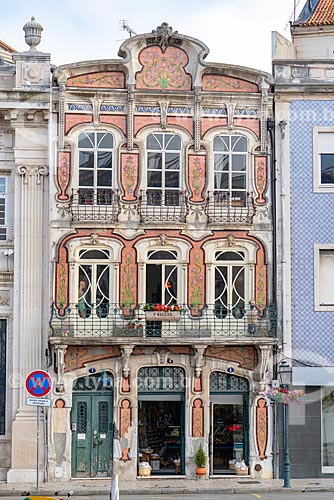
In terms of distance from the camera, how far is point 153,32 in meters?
33.6

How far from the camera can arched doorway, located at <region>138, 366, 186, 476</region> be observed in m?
33.1

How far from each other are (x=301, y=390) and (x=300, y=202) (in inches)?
214

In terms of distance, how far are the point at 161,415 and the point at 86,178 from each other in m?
7.13

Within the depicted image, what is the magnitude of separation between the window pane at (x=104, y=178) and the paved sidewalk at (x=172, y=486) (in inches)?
331

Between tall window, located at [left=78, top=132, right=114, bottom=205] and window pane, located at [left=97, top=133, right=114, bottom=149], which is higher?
window pane, located at [left=97, top=133, right=114, bottom=149]

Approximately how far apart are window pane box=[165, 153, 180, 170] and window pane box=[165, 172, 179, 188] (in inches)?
7.1

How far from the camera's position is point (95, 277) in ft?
109

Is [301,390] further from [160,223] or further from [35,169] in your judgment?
[35,169]

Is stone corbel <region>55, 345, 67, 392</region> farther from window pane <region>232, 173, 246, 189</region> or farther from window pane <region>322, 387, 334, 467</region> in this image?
window pane <region>322, 387, 334, 467</region>

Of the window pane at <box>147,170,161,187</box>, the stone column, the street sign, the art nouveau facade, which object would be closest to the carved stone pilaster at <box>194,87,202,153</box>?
the art nouveau facade

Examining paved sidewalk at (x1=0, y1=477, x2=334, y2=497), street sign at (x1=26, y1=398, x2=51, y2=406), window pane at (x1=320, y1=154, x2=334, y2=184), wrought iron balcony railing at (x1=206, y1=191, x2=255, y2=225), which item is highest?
window pane at (x1=320, y1=154, x2=334, y2=184)

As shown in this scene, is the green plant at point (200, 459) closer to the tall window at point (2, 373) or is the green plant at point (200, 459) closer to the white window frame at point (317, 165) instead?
the tall window at point (2, 373)

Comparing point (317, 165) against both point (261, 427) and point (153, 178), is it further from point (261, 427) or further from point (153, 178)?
point (261, 427)

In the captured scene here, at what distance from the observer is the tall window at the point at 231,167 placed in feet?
111
